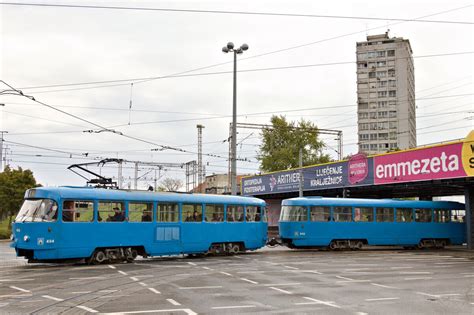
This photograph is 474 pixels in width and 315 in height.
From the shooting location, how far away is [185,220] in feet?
71.8

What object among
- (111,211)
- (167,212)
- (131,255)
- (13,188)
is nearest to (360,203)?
(167,212)

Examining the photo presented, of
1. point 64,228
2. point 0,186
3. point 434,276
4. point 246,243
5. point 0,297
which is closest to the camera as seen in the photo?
→ point 0,297

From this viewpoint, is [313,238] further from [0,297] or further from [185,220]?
[0,297]

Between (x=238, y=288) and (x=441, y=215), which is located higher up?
(x=441, y=215)

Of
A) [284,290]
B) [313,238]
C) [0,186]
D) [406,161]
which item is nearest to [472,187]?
[406,161]

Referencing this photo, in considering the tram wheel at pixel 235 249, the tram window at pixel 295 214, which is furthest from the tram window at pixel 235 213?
the tram window at pixel 295 214

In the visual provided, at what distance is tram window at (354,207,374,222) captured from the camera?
92.9 feet

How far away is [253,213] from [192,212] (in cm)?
377

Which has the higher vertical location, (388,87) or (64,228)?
(388,87)

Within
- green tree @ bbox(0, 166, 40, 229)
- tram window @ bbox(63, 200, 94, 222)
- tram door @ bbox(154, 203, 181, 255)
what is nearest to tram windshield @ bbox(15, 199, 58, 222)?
tram window @ bbox(63, 200, 94, 222)

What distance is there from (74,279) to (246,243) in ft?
36.8

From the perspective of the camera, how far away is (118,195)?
19766 millimetres

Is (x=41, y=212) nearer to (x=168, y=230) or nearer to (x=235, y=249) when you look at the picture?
(x=168, y=230)

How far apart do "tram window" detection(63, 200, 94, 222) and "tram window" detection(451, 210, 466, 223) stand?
74.1 ft
